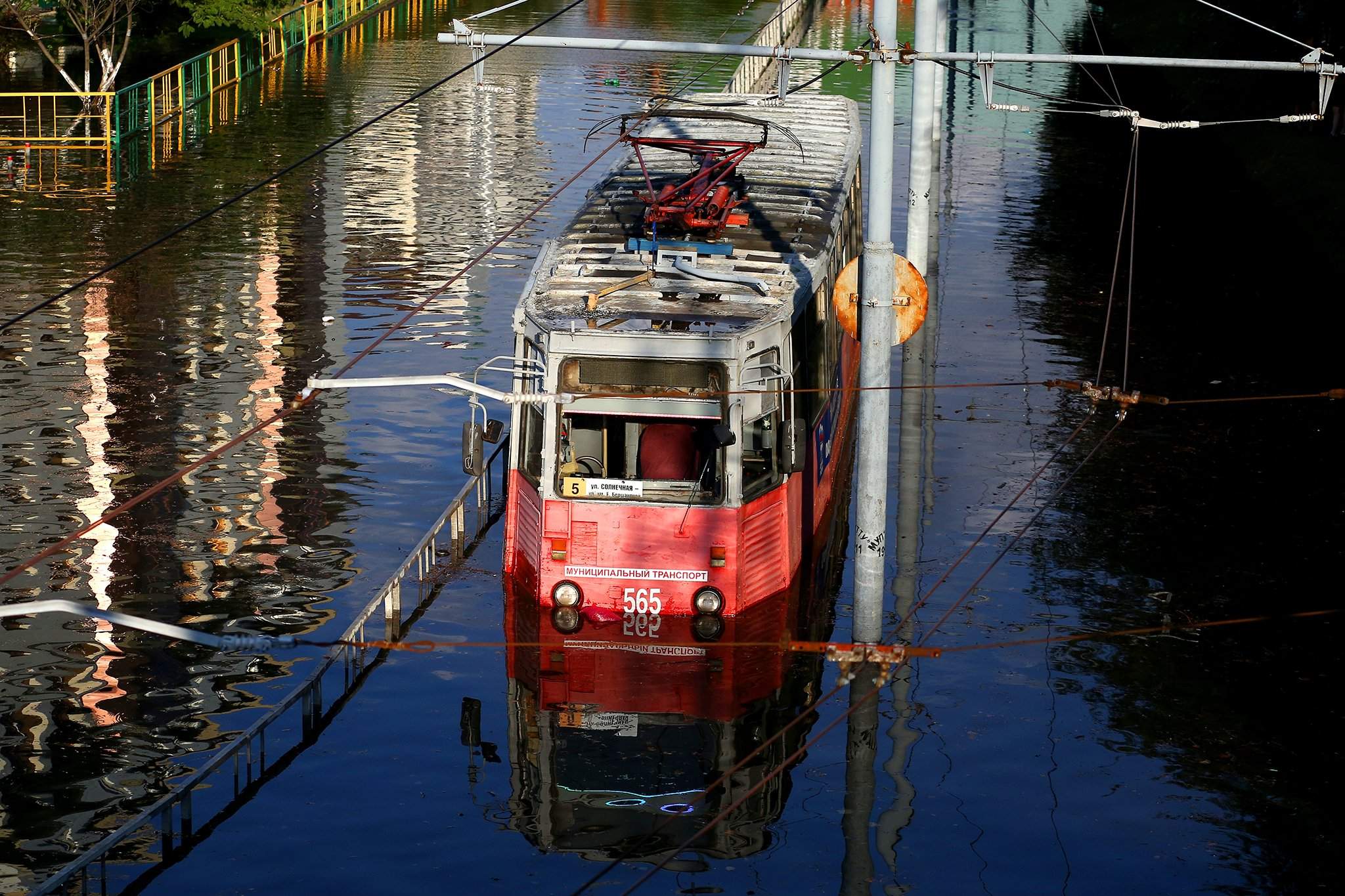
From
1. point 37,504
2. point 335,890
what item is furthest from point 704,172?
point 335,890

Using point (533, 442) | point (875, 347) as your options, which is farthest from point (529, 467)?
point (875, 347)

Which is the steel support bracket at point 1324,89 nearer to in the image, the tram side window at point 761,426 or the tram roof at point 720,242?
the tram roof at point 720,242

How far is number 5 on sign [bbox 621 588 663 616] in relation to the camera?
57.5 feet

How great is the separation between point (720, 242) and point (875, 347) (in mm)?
5169

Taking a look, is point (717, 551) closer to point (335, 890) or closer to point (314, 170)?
point (335, 890)

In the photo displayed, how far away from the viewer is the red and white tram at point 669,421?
55.3ft

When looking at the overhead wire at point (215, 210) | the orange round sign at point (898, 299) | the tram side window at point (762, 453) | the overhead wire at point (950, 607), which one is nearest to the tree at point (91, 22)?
the overhead wire at point (215, 210)

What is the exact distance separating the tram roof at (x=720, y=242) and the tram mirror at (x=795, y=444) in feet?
3.76

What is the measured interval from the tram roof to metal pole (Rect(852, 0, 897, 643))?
7.75ft

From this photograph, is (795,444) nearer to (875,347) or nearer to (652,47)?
(875,347)

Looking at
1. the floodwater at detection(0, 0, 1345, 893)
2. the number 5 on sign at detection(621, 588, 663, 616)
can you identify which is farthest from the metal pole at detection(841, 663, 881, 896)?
the number 5 on sign at detection(621, 588, 663, 616)

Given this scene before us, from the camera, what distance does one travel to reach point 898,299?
49.1 feet

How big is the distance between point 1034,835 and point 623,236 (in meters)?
8.93

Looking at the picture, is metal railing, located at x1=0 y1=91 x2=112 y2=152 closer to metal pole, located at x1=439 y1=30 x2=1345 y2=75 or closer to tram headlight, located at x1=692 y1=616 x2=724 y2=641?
metal pole, located at x1=439 y1=30 x2=1345 y2=75
